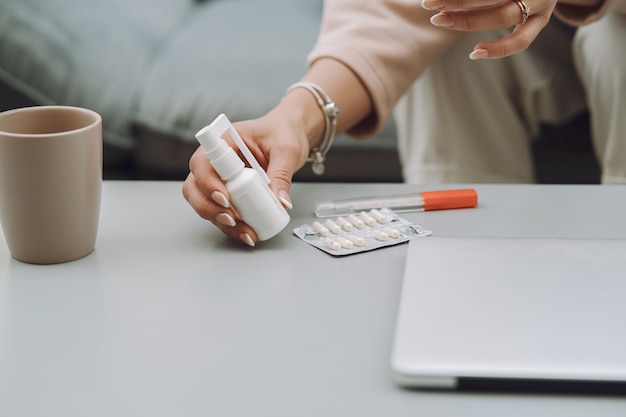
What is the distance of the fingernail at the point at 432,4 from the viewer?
0.57m

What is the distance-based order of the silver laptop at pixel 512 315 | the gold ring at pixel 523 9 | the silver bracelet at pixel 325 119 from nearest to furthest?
the silver laptop at pixel 512 315
the gold ring at pixel 523 9
the silver bracelet at pixel 325 119

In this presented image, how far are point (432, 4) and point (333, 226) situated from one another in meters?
0.17

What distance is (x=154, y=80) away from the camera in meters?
1.39

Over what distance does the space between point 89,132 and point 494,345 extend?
29 cm

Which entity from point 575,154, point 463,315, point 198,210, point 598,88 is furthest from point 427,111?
point 463,315

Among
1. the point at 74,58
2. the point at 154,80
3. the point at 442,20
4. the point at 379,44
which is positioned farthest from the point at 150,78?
the point at 442,20

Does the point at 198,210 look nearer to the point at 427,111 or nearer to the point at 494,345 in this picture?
the point at 494,345

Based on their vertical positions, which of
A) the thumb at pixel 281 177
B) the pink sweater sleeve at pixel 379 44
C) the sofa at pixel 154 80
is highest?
the pink sweater sleeve at pixel 379 44

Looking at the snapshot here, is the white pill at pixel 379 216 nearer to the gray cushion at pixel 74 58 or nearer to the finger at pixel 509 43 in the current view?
the finger at pixel 509 43

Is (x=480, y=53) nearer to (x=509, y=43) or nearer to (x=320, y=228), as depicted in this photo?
(x=509, y=43)

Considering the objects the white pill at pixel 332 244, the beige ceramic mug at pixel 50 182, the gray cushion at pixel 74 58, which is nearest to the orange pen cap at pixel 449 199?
the white pill at pixel 332 244

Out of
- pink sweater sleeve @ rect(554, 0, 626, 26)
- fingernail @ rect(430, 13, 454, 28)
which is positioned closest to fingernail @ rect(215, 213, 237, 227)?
fingernail @ rect(430, 13, 454, 28)

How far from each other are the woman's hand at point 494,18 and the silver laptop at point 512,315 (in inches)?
6.2

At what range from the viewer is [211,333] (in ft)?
1.54
